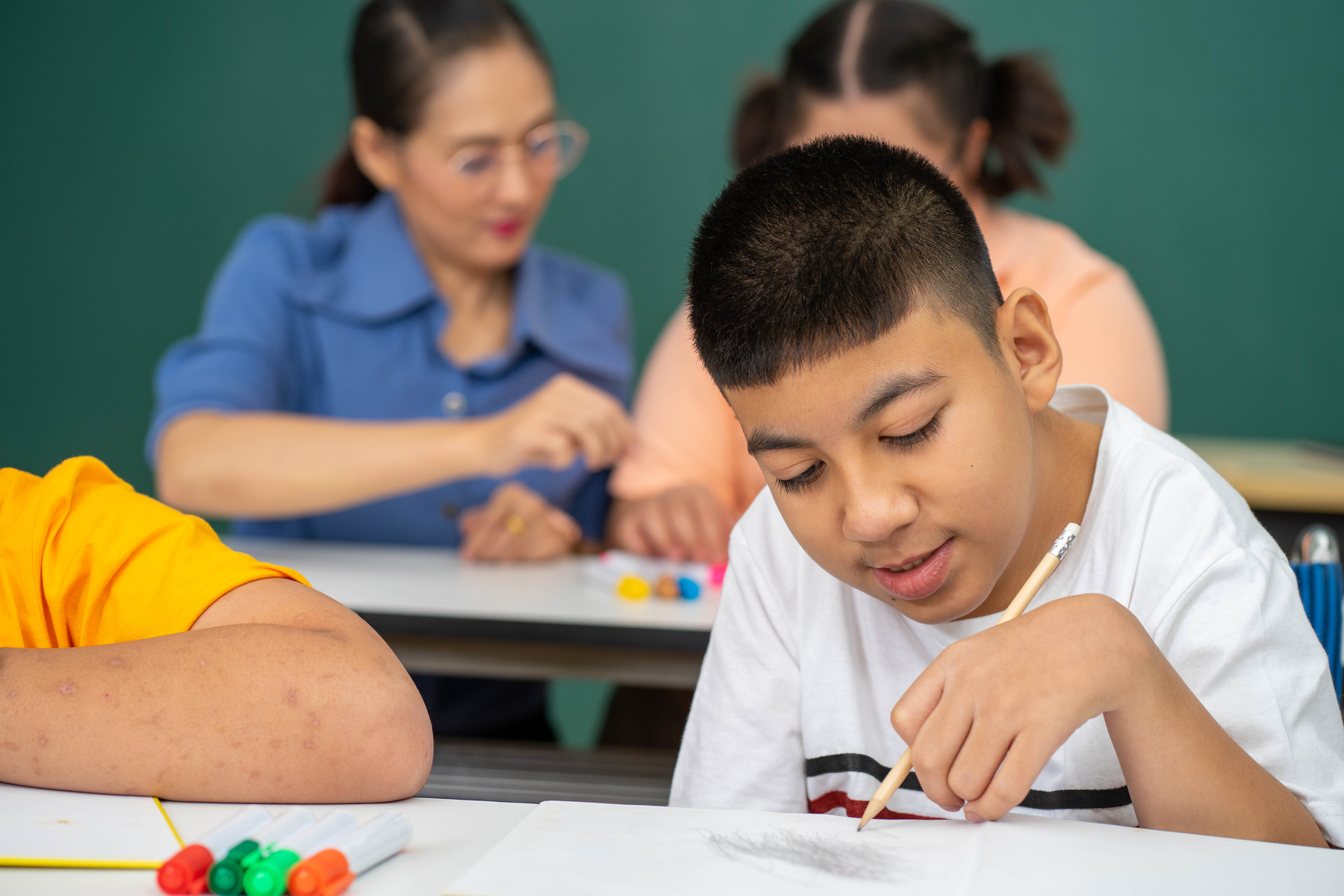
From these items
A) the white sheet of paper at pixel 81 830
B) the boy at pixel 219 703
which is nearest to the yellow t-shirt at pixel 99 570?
the boy at pixel 219 703

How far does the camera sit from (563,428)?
159cm

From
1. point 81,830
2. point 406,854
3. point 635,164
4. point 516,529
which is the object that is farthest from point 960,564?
point 635,164

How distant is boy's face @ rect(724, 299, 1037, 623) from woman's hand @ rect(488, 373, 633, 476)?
0.80 metres

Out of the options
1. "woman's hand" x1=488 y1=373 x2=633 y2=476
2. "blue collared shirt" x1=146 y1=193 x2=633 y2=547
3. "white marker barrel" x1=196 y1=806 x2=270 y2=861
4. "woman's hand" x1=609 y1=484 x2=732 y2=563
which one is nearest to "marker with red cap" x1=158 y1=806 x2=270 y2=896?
"white marker barrel" x1=196 y1=806 x2=270 y2=861

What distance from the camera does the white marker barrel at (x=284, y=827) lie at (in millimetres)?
595

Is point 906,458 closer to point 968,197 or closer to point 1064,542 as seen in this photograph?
point 1064,542

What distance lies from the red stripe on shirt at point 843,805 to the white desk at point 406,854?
0.28m

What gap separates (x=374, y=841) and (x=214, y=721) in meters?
0.16

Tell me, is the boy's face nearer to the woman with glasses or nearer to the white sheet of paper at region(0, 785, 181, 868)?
the white sheet of paper at region(0, 785, 181, 868)

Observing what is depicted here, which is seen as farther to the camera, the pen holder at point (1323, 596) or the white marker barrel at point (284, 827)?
the pen holder at point (1323, 596)

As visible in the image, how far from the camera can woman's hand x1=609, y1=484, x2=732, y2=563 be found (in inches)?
67.7

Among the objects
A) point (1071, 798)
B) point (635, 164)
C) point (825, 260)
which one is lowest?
point (1071, 798)

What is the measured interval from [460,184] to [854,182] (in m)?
1.16

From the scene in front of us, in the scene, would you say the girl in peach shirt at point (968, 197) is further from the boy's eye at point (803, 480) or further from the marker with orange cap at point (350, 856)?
the marker with orange cap at point (350, 856)
